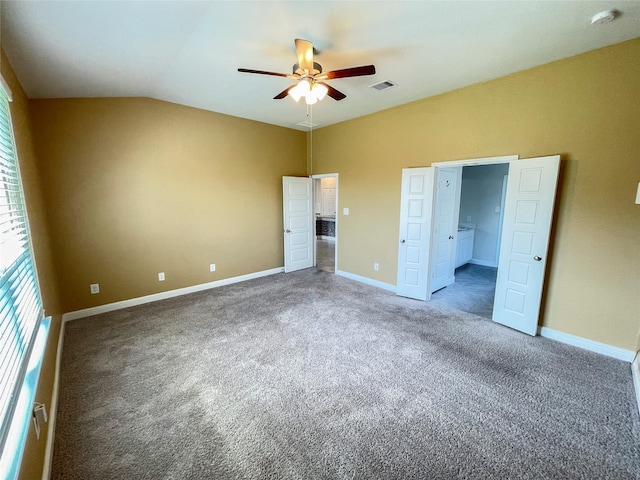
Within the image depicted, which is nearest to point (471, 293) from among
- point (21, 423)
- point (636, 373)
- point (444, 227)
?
point (444, 227)

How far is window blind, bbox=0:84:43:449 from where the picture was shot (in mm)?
1213

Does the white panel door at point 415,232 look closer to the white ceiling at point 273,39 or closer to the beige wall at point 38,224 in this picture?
the white ceiling at point 273,39

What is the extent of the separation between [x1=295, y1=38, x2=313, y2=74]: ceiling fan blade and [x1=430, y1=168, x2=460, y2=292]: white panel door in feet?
7.94

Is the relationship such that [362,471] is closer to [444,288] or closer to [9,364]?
[9,364]

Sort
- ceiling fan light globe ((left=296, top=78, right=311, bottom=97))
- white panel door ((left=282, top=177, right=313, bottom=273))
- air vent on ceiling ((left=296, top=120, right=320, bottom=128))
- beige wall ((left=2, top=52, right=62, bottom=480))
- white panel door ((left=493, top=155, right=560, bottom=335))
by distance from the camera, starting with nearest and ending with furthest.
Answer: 1. beige wall ((left=2, top=52, right=62, bottom=480))
2. ceiling fan light globe ((left=296, top=78, right=311, bottom=97))
3. white panel door ((left=493, top=155, right=560, bottom=335))
4. air vent on ceiling ((left=296, top=120, right=320, bottom=128))
5. white panel door ((left=282, top=177, right=313, bottom=273))

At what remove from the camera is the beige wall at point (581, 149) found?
2473 mm

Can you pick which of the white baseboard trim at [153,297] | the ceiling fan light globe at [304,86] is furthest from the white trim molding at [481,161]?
the white baseboard trim at [153,297]

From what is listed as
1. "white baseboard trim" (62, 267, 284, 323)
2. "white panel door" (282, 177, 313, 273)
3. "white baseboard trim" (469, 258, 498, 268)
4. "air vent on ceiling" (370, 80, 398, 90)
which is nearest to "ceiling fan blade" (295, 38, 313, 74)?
"air vent on ceiling" (370, 80, 398, 90)

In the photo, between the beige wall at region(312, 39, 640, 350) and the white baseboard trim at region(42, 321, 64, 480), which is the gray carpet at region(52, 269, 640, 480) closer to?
the white baseboard trim at region(42, 321, 64, 480)

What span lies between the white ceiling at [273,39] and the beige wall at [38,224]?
287 millimetres

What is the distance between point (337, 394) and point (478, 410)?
107cm

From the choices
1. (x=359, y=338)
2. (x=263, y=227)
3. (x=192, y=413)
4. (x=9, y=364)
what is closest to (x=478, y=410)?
(x=359, y=338)

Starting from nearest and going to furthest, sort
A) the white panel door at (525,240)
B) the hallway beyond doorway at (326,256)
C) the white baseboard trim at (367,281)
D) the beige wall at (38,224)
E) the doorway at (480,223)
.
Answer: the beige wall at (38,224) < the white panel door at (525,240) < the white baseboard trim at (367,281) < the doorway at (480,223) < the hallway beyond doorway at (326,256)

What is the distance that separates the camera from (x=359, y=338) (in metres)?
2.97
